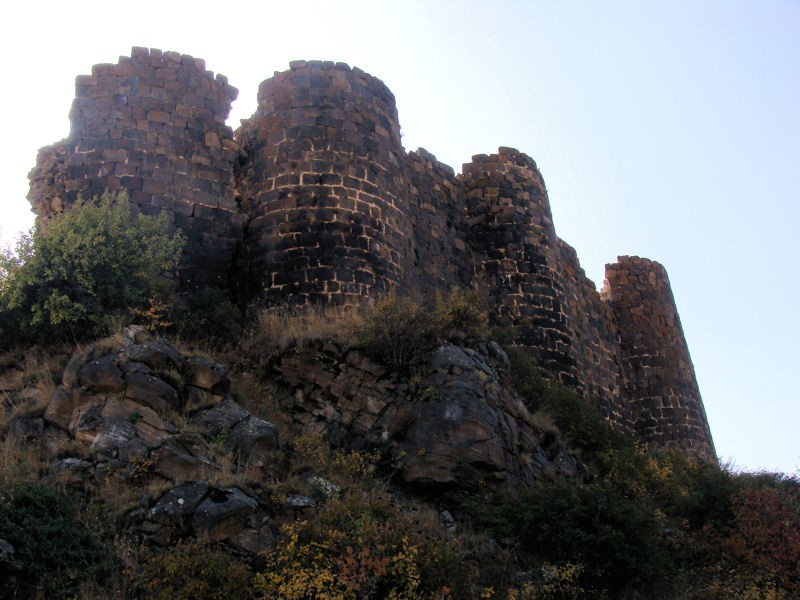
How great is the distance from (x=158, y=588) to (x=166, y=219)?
7315mm

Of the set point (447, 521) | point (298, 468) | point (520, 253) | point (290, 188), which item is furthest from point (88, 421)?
point (520, 253)

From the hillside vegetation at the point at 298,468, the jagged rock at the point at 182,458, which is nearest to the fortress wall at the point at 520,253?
the hillside vegetation at the point at 298,468

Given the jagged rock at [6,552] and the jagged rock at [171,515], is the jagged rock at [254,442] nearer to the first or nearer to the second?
the jagged rock at [171,515]

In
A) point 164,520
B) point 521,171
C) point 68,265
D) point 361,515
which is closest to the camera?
point 164,520

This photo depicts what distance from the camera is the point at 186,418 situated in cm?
1104

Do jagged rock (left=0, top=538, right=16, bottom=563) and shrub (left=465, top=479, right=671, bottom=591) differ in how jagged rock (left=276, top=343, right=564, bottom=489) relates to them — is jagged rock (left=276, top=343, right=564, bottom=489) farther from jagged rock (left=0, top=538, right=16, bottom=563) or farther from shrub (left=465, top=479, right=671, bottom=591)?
jagged rock (left=0, top=538, right=16, bottom=563)

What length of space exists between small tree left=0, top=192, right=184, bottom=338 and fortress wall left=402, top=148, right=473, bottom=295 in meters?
5.84

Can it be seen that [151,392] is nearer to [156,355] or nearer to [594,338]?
[156,355]

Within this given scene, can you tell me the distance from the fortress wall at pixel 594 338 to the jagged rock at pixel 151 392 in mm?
11437

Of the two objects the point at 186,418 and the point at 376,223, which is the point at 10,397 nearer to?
the point at 186,418

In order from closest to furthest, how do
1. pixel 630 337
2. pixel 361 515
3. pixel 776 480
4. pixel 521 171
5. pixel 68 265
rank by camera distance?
pixel 361 515, pixel 68 265, pixel 776 480, pixel 521 171, pixel 630 337

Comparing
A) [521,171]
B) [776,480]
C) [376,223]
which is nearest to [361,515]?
[376,223]

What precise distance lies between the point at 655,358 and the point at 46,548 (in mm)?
19074

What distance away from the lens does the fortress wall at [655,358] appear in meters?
23.5
